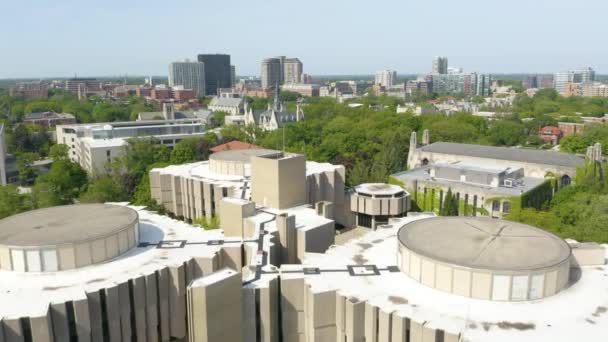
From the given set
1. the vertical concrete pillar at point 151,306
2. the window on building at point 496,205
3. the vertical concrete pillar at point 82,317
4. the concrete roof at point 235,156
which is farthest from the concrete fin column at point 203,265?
the window on building at point 496,205

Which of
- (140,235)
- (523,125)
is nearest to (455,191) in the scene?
(140,235)

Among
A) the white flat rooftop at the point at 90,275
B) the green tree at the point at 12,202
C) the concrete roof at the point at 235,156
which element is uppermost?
the concrete roof at the point at 235,156

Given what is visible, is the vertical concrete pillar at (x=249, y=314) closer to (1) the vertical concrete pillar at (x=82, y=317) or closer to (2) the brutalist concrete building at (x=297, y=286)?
(2) the brutalist concrete building at (x=297, y=286)

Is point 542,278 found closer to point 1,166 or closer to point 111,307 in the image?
point 111,307

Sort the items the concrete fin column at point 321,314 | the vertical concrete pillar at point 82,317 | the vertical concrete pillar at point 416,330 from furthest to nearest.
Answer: the concrete fin column at point 321,314, the vertical concrete pillar at point 82,317, the vertical concrete pillar at point 416,330

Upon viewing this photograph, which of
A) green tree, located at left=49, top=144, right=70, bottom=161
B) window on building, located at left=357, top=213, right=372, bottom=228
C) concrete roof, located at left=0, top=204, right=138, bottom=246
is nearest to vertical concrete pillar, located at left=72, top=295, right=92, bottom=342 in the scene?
concrete roof, located at left=0, top=204, right=138, bottom=246
